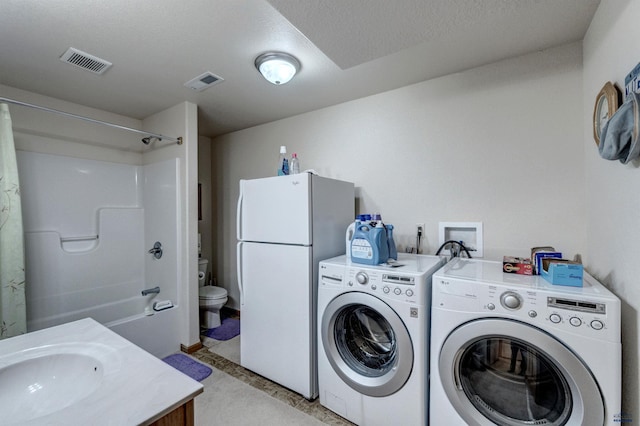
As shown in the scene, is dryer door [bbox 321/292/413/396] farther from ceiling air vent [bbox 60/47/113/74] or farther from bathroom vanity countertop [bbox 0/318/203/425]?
ceiling air vent [bbox 60/47/113/74]

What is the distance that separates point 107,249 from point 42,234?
0.52 m

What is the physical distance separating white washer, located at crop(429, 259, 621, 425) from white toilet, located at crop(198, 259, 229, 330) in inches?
89.9

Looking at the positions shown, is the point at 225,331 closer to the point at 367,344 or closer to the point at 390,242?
the point at 367,344

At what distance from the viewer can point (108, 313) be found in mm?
2664

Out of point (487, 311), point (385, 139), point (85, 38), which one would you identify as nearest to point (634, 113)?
point (487, 311)

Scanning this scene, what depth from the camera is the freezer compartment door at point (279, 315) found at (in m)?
1.82

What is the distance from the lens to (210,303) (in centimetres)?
287

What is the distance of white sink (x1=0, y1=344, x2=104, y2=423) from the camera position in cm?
85

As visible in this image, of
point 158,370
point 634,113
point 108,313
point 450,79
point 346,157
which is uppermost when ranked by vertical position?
point 450,79

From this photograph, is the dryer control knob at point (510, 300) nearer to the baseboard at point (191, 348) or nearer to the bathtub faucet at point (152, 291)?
the baseboard at point (191, 348)

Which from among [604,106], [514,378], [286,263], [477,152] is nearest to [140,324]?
[286,263]

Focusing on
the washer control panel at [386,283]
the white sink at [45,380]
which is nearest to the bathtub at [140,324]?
the white sink at [45,380]

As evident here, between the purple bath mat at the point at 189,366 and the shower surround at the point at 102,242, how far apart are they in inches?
5.5

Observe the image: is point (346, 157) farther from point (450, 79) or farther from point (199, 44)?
point (199, 44)
